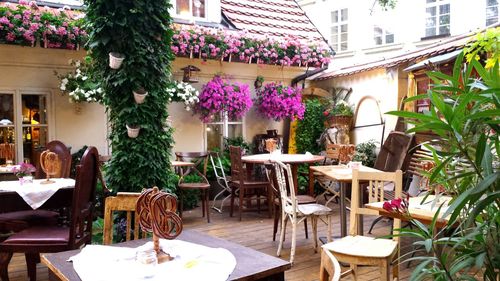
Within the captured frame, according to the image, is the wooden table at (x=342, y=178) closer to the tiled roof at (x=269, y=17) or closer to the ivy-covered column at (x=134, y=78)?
the ivy-covered column at (x=134, y=78)

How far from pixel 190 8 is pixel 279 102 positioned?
2.25 m

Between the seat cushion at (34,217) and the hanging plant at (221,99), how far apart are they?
11.1 ft

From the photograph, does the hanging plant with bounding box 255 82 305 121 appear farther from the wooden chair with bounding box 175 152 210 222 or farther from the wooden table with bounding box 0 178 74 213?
the wooden table with bounding box 0 178 74 213

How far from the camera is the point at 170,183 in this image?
4.30 m

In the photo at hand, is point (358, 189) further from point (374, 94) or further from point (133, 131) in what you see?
point (374, 94)

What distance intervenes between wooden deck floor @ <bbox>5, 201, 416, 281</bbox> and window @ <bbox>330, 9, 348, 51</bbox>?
20.8 feet

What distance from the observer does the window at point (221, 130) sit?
8173mm

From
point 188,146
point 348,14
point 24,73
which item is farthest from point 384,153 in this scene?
point 348,14

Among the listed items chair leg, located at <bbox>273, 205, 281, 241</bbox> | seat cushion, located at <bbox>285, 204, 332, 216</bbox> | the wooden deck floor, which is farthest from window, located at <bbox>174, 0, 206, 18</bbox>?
seat cushion, located at <bbox>285, 204, 332, 216</bbox>

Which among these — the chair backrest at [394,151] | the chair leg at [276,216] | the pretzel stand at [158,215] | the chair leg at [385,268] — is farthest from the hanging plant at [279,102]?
the pretzel stand at [158,215]

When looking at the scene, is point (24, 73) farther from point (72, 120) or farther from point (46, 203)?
point (46, 203)

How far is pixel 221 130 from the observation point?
8.30 meters

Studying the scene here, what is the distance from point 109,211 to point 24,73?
4438 mm

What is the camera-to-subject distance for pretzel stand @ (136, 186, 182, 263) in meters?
2.01
